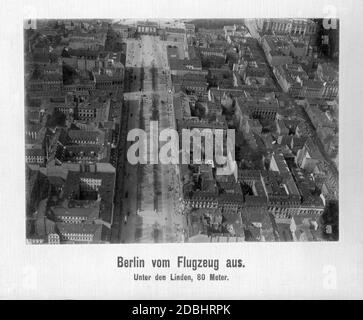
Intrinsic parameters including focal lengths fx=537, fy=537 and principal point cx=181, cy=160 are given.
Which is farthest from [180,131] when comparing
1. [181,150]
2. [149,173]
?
[149,173]

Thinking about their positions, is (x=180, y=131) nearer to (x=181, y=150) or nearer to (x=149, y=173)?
(x=181, y=150)

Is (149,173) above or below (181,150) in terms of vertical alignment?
below

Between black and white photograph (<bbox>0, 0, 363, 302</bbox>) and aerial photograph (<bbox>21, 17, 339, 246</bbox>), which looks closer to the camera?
black and white photograph (<bbox>0, 0, 363, 302</bbox>)

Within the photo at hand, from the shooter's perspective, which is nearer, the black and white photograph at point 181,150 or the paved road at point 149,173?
the black and white photograph at point 181,150

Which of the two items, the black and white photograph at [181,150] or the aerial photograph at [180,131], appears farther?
the aerial photograph at [180,131]

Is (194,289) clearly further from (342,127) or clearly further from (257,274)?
Answer: (342,127)

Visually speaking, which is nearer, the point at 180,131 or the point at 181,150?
the point at 181,150
